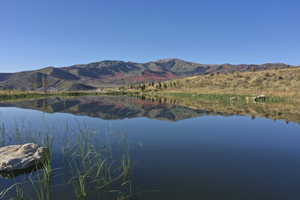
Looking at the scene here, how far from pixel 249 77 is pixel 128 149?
89398 mm

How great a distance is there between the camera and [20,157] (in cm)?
940

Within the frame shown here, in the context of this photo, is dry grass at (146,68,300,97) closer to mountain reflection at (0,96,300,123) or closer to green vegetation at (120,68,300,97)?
green vegetation at (120,68,300,97)

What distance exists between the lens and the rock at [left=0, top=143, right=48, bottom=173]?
895cm

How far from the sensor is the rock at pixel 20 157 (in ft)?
29.4

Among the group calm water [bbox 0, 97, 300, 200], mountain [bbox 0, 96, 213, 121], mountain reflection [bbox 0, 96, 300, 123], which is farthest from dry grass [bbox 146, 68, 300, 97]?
calm water [bbox 0, 97, 300, 200]

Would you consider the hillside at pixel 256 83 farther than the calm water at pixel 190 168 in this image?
Yes

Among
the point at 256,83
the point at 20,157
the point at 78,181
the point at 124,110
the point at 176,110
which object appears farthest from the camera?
the point at 256,83

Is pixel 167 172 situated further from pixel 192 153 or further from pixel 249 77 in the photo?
pixel 249 77

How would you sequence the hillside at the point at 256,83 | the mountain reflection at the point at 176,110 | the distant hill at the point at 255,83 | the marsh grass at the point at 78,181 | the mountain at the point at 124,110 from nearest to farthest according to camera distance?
1. the marsh grass at the point at 78,181
2. the mountain reflection at the point at 176,110
3. the mountain at the point at 124,110
4. the distant hill at the point at 255,83
5. the hillside at the point at 256,83

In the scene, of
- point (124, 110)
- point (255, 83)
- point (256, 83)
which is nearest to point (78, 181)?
point (124, 110)

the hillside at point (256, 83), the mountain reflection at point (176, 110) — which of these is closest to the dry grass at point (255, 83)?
the hillside at point (256, 83)

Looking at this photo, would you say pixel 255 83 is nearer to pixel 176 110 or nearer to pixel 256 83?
pixel 256 83

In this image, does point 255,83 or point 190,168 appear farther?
point 255,83

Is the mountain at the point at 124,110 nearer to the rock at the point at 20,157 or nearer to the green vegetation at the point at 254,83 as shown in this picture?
the rock at the point at 20,157
